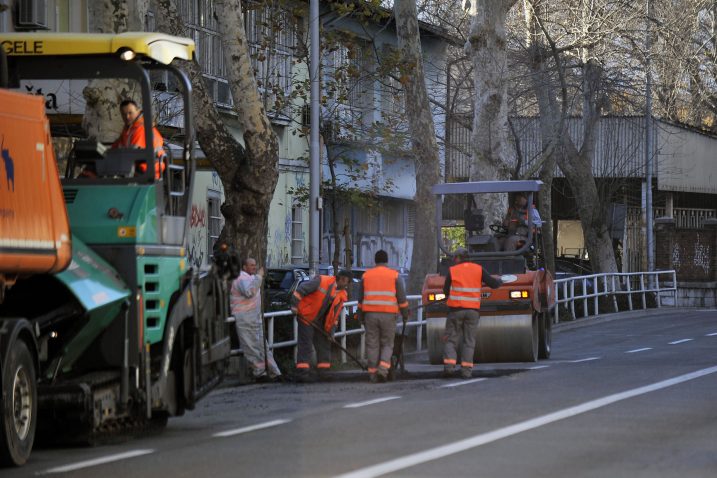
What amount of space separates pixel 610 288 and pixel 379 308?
64.4 feet

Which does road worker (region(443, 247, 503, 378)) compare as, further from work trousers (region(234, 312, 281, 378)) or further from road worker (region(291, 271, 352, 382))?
work trousers (region(234, 312, 281, 378))

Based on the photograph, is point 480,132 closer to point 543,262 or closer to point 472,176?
point 472,176

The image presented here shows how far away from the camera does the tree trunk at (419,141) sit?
96.1 feet

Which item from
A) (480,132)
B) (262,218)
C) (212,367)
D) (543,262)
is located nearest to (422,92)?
(480,132)

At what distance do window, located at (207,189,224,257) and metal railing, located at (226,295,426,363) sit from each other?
25.9ft

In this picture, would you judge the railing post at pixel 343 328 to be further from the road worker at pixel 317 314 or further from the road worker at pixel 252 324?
the road worker at pixel 252 324

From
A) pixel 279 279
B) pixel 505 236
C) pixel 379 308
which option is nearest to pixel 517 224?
pixel 505 236

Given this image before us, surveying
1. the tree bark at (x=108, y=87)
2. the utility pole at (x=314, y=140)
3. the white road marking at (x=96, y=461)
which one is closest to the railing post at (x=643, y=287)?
the utility pole at (x=314, y=140)

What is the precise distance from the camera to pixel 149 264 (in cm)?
1183

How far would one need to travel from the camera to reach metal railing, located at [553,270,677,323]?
34.9 m

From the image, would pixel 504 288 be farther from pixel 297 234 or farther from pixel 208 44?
pixel 297 234

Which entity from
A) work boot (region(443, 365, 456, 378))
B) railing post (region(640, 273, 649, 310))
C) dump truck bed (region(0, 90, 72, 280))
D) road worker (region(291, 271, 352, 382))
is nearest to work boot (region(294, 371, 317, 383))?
road worker (region(291, 271, 352, 382))

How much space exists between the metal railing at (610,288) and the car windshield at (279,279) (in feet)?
18.4

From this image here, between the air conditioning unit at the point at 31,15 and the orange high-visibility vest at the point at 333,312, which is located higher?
the air conditioning unit at the point at 31,15
